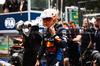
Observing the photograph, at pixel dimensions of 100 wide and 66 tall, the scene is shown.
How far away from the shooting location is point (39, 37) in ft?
18.3

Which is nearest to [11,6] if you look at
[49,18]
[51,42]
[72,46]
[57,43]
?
[72,46]

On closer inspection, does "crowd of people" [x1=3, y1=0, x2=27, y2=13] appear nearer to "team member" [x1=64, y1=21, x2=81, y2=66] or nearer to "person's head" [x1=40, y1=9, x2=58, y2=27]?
"team member" [x1=64, y1=21, x2=81, y2=66]

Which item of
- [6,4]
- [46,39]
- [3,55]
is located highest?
[6,4]

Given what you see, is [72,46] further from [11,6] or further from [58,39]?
[58,39]

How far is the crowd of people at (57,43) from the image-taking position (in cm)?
430

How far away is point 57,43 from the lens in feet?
13.9

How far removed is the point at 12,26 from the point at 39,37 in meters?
3.83

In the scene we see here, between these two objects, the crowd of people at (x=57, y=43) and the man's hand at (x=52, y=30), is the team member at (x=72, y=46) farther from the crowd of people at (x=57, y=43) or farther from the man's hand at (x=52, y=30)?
the man's hand at (x=52, y=30)

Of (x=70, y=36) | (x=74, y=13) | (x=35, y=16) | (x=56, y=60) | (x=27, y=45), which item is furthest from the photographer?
(x=74, y=13)

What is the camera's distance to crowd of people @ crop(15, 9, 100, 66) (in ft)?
14.1

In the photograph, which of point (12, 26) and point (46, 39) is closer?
point (46, 39)

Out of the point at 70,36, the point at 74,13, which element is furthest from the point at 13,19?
the point at 74,13

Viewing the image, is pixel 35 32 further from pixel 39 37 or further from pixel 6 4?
pixel 6 4

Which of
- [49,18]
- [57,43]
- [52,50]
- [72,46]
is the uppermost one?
[49,18]
